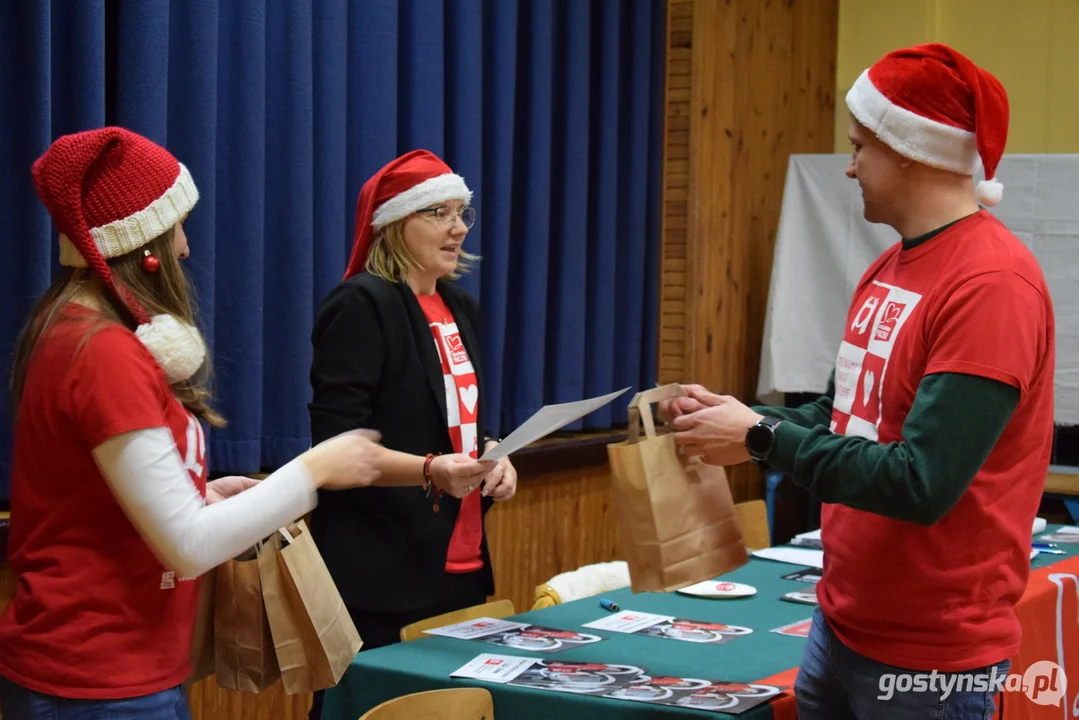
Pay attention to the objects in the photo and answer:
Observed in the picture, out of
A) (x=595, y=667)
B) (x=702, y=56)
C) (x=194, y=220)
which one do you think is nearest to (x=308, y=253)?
(x=194, y=220)

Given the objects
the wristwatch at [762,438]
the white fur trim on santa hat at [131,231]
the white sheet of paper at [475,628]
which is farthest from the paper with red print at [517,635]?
the white fur trim on santa hat at [131,231]

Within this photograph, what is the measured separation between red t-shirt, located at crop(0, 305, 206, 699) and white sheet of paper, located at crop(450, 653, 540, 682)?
0.62 metres

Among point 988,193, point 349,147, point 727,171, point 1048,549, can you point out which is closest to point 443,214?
→ point 349,147

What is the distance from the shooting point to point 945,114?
1723 millimetres

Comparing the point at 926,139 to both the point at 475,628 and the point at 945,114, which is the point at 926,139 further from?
the point at 475,628

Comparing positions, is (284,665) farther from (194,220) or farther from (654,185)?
(654,185)

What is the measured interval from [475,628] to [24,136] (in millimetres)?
1435

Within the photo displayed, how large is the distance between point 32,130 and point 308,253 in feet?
2.83

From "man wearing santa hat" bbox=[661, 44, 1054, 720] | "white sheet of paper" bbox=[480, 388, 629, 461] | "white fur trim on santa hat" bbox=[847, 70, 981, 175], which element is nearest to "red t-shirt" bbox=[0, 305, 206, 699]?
"white sheet of paper" bbox=[480, 388, 629, 461]

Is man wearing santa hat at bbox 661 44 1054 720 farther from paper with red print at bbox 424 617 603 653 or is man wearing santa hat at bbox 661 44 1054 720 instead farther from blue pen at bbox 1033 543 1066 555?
blue pen at bbox 1033 543 1066 555

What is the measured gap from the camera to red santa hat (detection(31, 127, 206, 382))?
1.58 metres

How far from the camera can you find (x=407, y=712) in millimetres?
1893

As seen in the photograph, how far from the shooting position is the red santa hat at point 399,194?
2656mm

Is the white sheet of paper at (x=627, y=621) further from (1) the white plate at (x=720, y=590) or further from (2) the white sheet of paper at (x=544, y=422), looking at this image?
(2) the white sheet of paper at (x=544, y=422)
